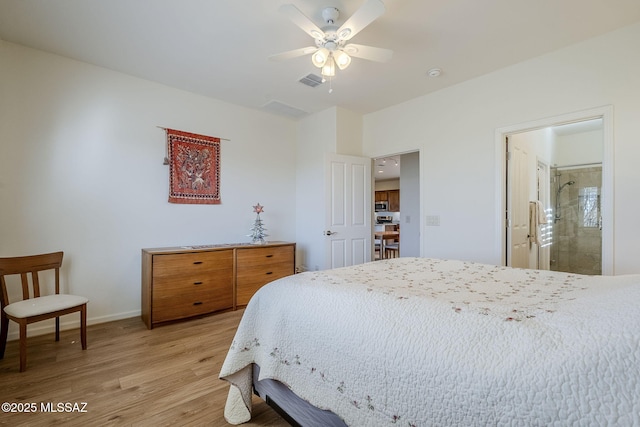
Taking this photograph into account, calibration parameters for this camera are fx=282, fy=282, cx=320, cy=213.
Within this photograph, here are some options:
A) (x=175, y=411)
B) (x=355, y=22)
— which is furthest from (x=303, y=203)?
(x=175, y=411)

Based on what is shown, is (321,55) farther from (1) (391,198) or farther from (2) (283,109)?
(1) (391,198)

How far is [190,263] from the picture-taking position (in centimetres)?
312

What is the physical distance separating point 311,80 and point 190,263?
2466mm

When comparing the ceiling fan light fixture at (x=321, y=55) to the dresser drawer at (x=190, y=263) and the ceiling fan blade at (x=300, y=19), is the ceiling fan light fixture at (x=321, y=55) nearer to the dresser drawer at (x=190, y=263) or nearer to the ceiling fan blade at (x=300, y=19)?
the ceiling fan blade at (x=300, y=19)

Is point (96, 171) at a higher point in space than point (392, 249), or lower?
higher

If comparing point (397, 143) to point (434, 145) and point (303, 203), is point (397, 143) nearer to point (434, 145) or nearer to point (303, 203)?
point (434, 145)

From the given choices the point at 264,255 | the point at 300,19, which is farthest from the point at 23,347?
the point at 300,19

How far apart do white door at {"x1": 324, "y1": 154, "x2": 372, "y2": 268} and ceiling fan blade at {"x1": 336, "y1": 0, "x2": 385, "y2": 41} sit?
1.94 meters

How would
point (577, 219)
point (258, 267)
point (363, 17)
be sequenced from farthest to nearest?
point (577, 219) → point (258, 267) → point (363, 17)

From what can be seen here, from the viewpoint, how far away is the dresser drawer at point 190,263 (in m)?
2.93

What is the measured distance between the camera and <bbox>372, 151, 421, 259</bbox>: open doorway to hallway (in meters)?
4.88

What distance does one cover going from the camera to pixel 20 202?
8.55 ft

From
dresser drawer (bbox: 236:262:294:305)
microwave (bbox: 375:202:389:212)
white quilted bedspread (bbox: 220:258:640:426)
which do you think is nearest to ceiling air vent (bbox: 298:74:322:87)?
dresser drawer (bbox: 236:262:294:305)

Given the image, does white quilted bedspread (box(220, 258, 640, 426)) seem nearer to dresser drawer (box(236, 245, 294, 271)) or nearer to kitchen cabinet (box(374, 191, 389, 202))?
dresser drawer (box(236, 245, 294, 271))
